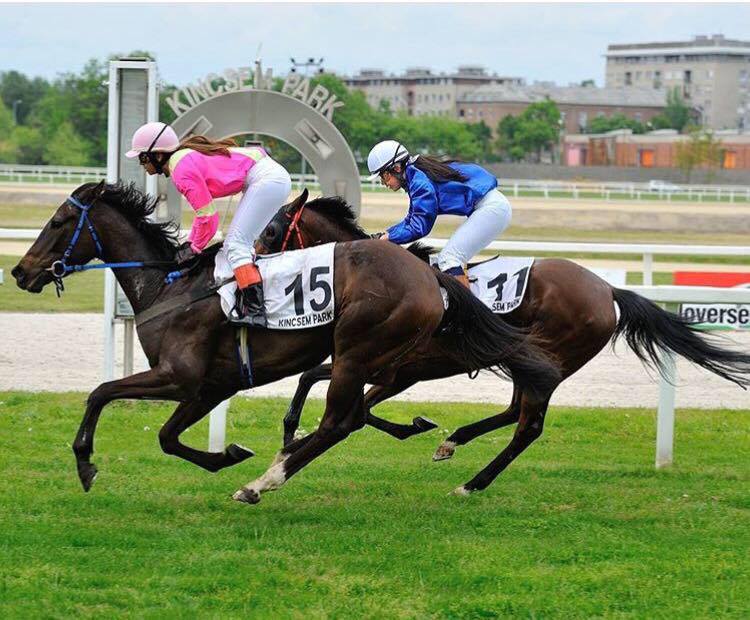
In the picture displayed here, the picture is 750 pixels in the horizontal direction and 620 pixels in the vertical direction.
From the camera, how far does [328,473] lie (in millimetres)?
6914

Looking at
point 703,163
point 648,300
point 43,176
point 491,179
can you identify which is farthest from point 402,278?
point 703,163

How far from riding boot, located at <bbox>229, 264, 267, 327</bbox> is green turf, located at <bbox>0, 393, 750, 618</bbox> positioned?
86 cm

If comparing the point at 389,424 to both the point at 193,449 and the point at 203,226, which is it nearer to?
the point at 193,449

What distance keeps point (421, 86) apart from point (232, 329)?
132 m

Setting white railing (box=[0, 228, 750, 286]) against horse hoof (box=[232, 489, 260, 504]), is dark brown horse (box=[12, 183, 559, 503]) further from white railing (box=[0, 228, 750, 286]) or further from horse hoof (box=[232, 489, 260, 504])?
white railing (box=[0, 228, 750, 286])

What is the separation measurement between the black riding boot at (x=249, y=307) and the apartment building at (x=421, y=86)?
122 m

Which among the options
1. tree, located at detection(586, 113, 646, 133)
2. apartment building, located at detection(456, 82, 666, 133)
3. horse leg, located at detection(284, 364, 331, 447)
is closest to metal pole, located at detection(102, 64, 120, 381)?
horse leg, located at detection(284, 364, 331, 447)

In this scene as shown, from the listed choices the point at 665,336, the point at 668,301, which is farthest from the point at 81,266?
the point at 668,301

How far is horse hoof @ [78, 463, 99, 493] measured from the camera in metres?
5.74

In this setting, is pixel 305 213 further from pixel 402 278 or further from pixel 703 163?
pixel 703 163

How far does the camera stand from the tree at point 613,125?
379 ft

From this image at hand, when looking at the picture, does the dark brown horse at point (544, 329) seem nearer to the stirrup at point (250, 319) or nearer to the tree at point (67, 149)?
the stirrup at point (250, 319)

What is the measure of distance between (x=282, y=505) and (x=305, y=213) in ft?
4.77

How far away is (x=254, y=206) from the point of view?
19.6 feet
